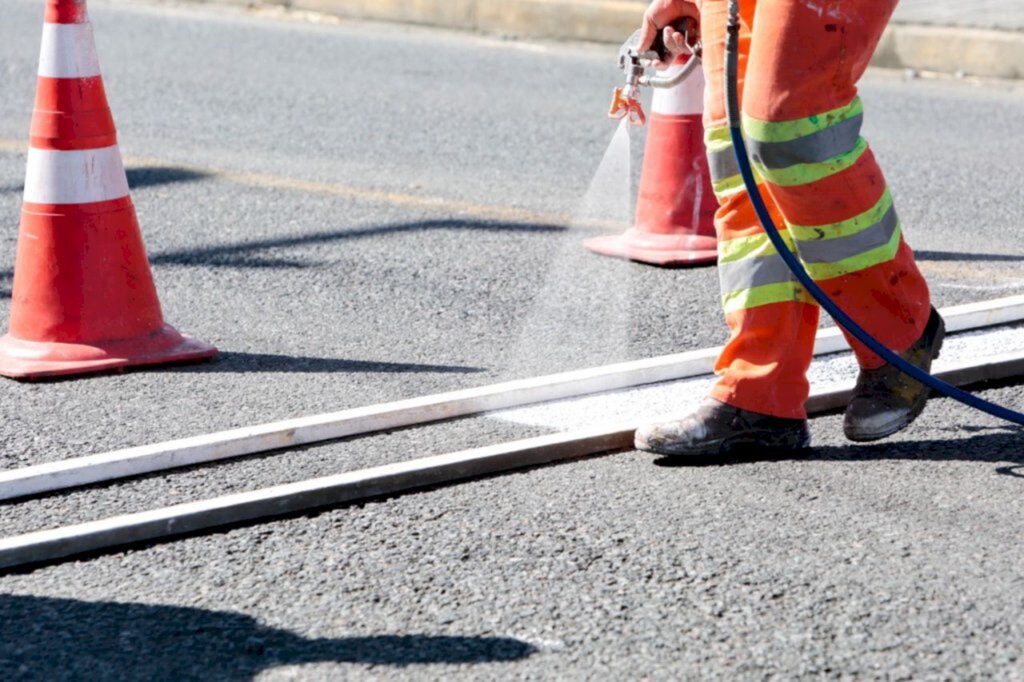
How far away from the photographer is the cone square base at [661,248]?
5316 millimetres

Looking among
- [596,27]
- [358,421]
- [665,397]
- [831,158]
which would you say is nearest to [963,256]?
[665,397]

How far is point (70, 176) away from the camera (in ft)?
13.6

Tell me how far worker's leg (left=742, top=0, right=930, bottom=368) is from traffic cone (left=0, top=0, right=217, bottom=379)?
167cm

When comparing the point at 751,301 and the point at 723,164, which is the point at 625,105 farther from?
the point at 751,301

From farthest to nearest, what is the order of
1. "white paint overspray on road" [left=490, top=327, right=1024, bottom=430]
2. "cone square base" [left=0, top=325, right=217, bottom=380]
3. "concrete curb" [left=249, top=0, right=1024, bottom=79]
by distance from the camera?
"concrete curb" [left=249, top=0, right=1024, bottom=79] → "cone square base" [left=0, top=325, right=217, bottom=380] → "white paint overspray on road" [left=490, top=327, right=1024, bottom=430]

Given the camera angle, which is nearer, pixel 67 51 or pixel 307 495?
pixel 307 495

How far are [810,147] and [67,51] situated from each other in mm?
1899

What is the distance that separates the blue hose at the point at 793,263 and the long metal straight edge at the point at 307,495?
0.50 meters

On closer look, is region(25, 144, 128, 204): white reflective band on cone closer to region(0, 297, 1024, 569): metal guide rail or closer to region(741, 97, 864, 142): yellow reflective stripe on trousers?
region(0, 297, 1024, 569): metal guide rail

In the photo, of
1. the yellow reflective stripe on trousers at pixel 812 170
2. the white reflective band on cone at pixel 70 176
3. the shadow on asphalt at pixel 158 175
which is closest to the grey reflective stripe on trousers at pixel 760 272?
the yellow reflective stripe on trousers at pixel 812 170

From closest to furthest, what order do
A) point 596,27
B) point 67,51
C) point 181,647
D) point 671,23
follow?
point 181,647 → point 671,23 → point 67,51 → point 596,27

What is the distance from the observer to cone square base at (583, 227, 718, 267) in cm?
532

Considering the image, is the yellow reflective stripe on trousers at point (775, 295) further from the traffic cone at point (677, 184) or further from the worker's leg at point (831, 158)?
the traffic cone at point (677, 184)

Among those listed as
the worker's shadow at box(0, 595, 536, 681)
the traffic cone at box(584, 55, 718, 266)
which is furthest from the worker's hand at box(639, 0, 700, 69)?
the worker's shadow at box(0, 595, 536, 681)
